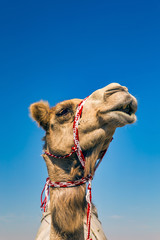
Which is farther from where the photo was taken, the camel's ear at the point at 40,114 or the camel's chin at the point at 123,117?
the camel's ear at the point at 40,114

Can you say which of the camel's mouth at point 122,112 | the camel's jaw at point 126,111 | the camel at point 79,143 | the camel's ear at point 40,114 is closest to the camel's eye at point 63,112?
the camel at point 79,143

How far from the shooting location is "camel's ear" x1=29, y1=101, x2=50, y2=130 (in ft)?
13.0

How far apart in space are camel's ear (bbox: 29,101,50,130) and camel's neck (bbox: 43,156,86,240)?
1.87ft

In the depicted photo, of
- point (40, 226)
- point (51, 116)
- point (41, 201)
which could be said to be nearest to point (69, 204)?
point (41, 201)

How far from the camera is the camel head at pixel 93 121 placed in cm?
350

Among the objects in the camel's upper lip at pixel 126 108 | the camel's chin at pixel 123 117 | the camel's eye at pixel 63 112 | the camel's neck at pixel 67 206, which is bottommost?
the camel's neck at pixel 67 206

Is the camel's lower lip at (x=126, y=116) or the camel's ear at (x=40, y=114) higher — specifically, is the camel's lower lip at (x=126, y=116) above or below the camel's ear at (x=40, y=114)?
below

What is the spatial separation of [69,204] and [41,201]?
0.89 metres

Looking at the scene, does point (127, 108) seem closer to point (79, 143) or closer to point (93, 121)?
point (93, 121)

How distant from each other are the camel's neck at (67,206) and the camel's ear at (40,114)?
57 centimetres

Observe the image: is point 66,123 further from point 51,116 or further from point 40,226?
point 40,226

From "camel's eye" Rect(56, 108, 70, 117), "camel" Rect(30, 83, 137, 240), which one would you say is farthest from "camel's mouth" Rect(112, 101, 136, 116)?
"camel's eye" Rect(56, 108, 70, 117)

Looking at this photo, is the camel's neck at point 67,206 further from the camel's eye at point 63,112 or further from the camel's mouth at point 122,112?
the camel's mouth at point 122,112

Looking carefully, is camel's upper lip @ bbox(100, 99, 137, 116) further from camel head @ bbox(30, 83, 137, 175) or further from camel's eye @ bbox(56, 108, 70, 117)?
camel's eye @ bbox(56, 108, 70, 117)
